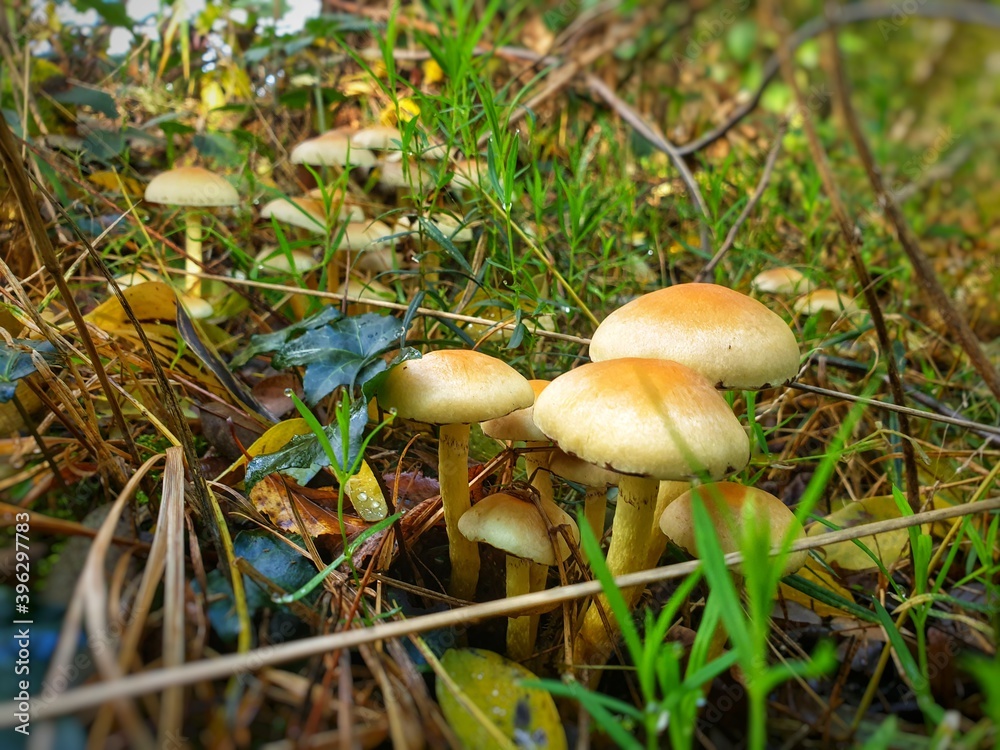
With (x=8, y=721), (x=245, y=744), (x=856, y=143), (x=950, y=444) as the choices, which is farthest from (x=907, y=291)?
(x=8, y=721)

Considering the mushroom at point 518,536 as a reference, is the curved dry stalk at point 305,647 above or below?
above

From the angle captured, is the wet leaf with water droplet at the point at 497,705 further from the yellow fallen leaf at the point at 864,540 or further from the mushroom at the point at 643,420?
the yellow fallen leaf at the point at 864,540

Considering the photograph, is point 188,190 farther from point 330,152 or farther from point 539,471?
point 539,471

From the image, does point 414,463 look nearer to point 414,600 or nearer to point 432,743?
point 414,600

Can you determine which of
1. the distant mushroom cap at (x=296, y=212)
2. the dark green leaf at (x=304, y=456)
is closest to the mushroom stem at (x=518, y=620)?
the dark green leaf at (x=304, y=456)

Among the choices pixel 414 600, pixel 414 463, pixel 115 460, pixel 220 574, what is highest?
pixel 115 460
